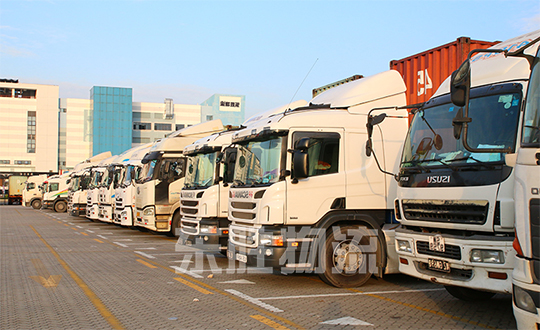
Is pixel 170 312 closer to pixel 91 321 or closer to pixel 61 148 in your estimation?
pixel 91 321

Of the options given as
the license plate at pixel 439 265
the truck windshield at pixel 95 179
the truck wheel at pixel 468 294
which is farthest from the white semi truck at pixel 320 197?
the truck windshield at pixel 95 179

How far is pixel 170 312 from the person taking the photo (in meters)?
6.81

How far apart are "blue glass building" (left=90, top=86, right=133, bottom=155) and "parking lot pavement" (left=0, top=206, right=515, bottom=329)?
77.4 metres

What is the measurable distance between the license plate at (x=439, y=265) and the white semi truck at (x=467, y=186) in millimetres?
12

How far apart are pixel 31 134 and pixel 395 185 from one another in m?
90.4

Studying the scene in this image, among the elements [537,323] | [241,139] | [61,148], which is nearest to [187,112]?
[61,148]

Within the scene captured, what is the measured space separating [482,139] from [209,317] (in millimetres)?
4011

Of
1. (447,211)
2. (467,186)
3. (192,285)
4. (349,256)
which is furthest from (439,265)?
(192,285)

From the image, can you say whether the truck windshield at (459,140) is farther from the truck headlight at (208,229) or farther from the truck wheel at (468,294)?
the truck headlight at (208,229)

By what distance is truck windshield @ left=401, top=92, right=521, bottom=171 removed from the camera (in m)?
5.88

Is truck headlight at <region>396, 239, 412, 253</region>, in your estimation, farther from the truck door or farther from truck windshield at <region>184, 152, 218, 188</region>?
truck windshield at <region>184, 152, 218, 188</region>

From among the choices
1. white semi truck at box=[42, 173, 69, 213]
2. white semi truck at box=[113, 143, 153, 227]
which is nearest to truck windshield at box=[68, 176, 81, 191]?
white semi truck at box=[42, 173, 69, 213]

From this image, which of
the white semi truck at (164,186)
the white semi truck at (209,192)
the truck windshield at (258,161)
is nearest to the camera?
the truck windshield at (258,161)

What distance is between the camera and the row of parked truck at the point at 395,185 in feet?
18.0
